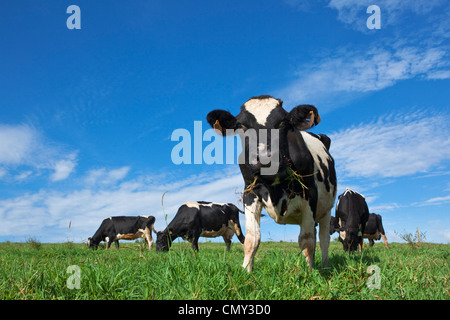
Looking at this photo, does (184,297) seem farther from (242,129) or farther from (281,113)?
(281,113)

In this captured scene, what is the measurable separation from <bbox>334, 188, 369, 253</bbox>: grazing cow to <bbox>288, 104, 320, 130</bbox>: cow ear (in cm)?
862

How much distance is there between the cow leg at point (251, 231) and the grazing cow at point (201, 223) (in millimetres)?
10149

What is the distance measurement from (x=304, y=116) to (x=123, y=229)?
2176 cm

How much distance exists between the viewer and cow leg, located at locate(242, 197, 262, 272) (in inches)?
208

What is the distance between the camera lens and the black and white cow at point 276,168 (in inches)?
199

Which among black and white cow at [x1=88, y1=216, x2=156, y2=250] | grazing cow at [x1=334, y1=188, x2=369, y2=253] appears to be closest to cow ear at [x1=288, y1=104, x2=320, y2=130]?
grazing cow at [x1=334, y1=188, x2=369, y2=253]

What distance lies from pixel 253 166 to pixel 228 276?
1.43 m

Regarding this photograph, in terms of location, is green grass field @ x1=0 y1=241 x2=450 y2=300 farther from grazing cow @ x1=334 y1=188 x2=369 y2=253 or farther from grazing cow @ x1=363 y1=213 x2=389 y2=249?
grazing cow @ x1=363 y1=213 x2=389 y2=249

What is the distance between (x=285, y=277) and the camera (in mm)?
4832

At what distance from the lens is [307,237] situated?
215 inches
